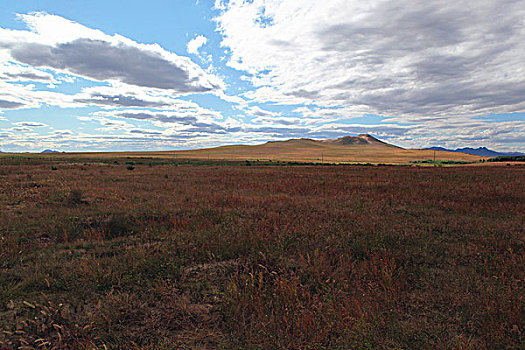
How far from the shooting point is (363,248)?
672 cm

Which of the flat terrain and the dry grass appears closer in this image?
the flat terrain

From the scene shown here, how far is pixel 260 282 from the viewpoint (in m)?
4.85

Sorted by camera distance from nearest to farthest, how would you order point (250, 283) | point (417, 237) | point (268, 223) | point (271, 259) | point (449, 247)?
point (250, 283), point (271, 259), point (449, 247), point (417, 237), point (268, 223)

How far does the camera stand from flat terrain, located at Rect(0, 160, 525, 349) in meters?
3.73

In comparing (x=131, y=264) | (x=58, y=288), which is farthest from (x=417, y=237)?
(x=58, y=288)

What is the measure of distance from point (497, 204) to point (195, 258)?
1477 centimetres

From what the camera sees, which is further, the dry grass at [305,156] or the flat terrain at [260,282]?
the dry grass at [305,156]

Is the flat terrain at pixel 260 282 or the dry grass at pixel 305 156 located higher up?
the dry grass at pixel 305 156

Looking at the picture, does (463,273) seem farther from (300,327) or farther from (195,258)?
(195,258)

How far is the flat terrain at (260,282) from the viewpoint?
3730mm

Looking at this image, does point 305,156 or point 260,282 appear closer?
point 260,282

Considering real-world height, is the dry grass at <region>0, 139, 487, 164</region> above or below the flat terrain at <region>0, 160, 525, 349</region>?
above

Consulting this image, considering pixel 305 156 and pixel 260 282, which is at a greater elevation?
pixel 305 156

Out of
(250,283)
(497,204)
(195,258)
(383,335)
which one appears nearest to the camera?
(383,335)
